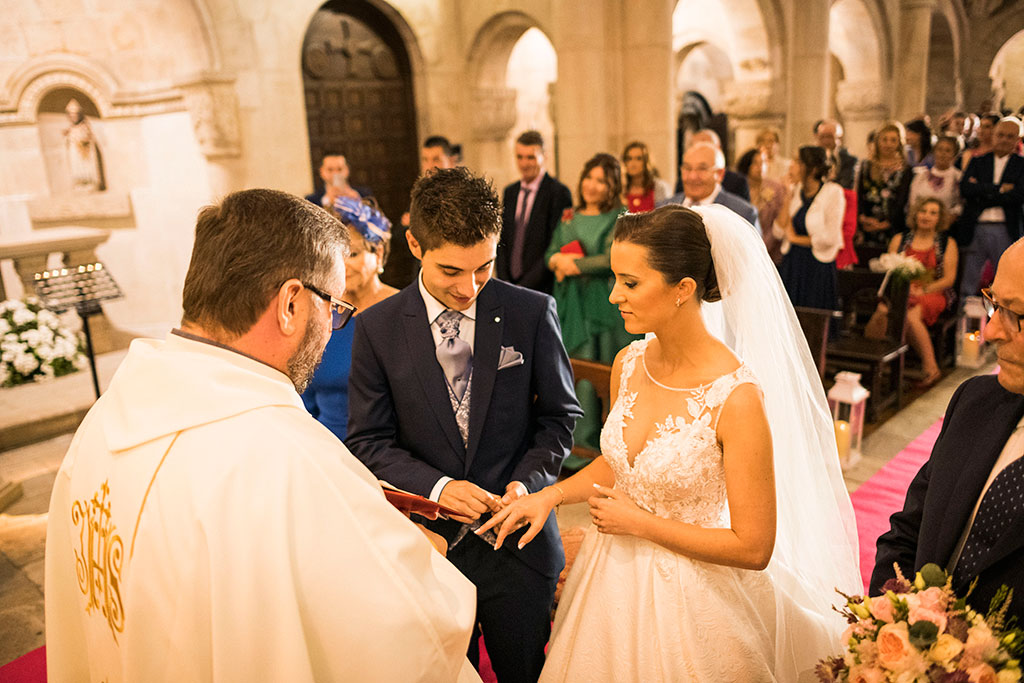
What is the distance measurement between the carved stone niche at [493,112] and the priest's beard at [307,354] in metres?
7.71

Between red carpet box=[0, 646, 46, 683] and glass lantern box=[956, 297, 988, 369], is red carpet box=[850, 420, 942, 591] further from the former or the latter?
red carpet box=[0, 646, 46, 683]

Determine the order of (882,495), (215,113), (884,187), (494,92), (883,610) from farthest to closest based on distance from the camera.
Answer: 1. (494,92)
2. (884,187)
3. (215,113)
4. (882,495)
5. (883,610)

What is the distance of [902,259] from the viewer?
567cm

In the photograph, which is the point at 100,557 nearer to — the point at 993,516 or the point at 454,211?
the point at 454,211

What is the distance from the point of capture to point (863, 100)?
12.3 m

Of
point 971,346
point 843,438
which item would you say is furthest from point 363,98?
point 971,346

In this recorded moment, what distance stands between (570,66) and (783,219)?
2505mm

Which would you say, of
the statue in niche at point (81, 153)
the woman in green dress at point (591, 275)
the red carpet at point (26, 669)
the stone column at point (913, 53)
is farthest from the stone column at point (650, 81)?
the stone column at point (913, 53)

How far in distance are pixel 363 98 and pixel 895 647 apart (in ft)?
26.6

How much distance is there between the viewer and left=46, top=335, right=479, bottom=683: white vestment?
1284 mm

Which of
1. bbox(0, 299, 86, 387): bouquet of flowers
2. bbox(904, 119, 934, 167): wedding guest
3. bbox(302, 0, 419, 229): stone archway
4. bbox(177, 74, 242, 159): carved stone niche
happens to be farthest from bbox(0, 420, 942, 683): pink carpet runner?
bbox(302, 0, 419, 229): stone archway

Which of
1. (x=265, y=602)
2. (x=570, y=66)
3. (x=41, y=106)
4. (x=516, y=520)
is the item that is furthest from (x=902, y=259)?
(x=41, y=106)

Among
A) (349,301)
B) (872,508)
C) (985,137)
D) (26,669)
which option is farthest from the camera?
(985,137)

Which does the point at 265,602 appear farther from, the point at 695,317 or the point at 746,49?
the point at 746,49
